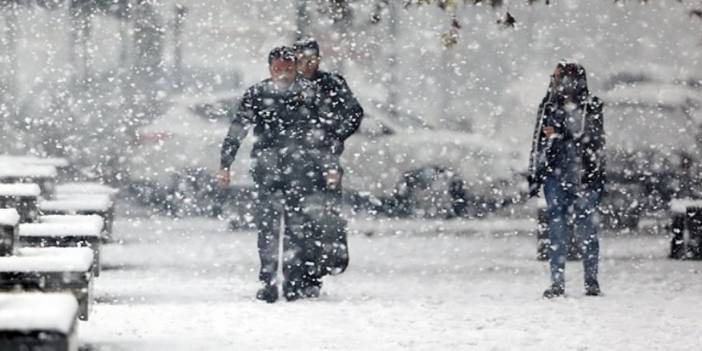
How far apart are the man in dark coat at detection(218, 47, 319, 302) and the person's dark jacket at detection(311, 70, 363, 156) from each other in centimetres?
7

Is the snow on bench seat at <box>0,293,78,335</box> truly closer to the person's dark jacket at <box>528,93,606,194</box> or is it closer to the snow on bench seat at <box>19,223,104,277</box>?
the snow on bench seat at <box>19,223,104,277</box>

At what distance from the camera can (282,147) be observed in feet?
37.8

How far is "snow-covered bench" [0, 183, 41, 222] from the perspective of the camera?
10797 mm

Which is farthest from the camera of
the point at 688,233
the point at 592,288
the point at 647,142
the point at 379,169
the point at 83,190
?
the point at 647,142

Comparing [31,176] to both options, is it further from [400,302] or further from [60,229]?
[400,302]

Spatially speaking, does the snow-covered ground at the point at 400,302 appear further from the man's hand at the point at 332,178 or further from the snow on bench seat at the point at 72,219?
the man's hand at the point at 332,178

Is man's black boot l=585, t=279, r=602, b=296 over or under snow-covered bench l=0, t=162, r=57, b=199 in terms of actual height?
under

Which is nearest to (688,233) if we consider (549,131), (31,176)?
(549,131)

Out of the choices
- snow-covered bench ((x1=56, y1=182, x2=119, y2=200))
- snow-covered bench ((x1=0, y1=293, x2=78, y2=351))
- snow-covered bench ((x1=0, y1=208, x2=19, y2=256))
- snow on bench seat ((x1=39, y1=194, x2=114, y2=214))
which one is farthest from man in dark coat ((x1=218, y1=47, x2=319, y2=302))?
snow-covered bench ((x1=0, y1=293, x2=78, y2=351))

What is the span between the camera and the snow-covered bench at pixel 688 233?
15.1 meters

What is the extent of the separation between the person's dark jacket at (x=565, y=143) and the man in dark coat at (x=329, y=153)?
1230mm

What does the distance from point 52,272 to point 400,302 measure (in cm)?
316

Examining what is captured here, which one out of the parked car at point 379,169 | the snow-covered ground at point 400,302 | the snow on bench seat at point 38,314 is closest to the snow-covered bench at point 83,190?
the snow-covered ground at point 400,302

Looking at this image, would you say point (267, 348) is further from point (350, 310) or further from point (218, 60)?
point (218, 60)
